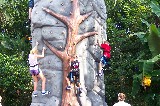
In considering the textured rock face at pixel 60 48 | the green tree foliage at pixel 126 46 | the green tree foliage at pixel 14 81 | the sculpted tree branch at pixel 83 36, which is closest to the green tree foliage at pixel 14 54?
the green tree foliage at pixel 14 81

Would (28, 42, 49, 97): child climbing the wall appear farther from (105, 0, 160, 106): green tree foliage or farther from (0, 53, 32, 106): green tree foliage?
(0, 53, 32, 106): green tree foliage

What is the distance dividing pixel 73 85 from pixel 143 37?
10.6 feet

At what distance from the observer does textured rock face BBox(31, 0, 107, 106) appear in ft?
31.0

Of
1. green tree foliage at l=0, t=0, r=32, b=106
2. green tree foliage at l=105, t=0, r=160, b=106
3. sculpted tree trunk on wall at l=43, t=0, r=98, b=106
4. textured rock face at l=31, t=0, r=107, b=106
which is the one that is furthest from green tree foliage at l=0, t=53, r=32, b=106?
sculpted tree trunk on wall at l=43, t=0, r=98, b=106

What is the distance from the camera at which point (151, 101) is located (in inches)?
474

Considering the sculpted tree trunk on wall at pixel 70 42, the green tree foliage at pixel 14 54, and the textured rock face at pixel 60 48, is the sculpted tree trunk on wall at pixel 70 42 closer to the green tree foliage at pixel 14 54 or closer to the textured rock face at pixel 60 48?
the textured rock face at pixel 60 48

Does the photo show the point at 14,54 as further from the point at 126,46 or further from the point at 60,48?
the point at 60,48

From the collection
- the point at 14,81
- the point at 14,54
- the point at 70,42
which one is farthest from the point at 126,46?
the point at 70,42

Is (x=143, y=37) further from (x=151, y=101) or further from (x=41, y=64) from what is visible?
(x=41, y=64)

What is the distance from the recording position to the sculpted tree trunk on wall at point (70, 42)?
30.8 ft

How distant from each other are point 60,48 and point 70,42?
304mm

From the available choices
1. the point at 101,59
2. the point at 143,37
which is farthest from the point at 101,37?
the point at 143,37

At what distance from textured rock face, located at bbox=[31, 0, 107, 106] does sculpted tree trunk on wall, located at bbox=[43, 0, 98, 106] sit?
0.10 meters

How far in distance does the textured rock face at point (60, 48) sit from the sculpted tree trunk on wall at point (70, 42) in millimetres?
96
